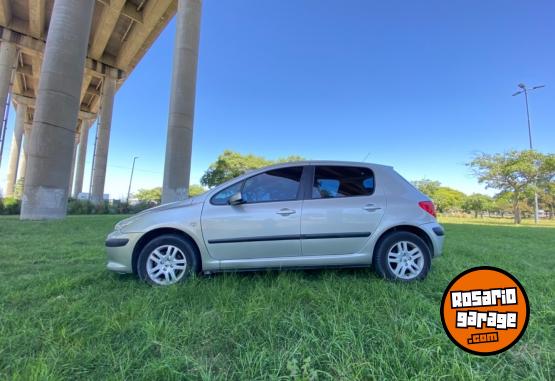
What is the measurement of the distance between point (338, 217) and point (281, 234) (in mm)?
699

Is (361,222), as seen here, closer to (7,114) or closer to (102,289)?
(102,289)

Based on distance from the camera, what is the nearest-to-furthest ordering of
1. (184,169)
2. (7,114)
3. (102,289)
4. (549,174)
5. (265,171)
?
(102,289) → (265,171) → (184,169) → (7,114) → (549,174)

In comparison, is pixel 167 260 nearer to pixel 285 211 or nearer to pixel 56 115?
pixel 285 211

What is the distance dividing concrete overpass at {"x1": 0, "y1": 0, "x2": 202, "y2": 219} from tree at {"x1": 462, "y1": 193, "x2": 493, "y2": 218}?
61.0 m

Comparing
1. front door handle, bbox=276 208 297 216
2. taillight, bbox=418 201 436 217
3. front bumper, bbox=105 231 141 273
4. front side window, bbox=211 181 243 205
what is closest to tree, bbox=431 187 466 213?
taillight, bbox=418 201 436 217

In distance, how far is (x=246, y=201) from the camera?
3.31 m

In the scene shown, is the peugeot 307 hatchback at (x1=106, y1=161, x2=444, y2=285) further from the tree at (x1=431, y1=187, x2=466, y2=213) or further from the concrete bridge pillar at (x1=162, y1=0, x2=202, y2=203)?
the tree at (x1=431, y1=187, x2=466, y2=213)

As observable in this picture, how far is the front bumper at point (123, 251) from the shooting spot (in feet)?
10.5

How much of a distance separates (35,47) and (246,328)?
31.4 meters

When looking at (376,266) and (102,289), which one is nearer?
(102,289)

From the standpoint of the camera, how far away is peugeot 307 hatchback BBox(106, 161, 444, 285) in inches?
125

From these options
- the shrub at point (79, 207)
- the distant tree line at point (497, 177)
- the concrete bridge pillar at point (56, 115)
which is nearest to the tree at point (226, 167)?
the distant tree line at point (497, 177)

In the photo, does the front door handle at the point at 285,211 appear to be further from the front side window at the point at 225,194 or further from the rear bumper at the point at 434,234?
the rear bumper at the point at 434,234

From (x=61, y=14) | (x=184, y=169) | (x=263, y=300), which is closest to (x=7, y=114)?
(x=61, y=14)
